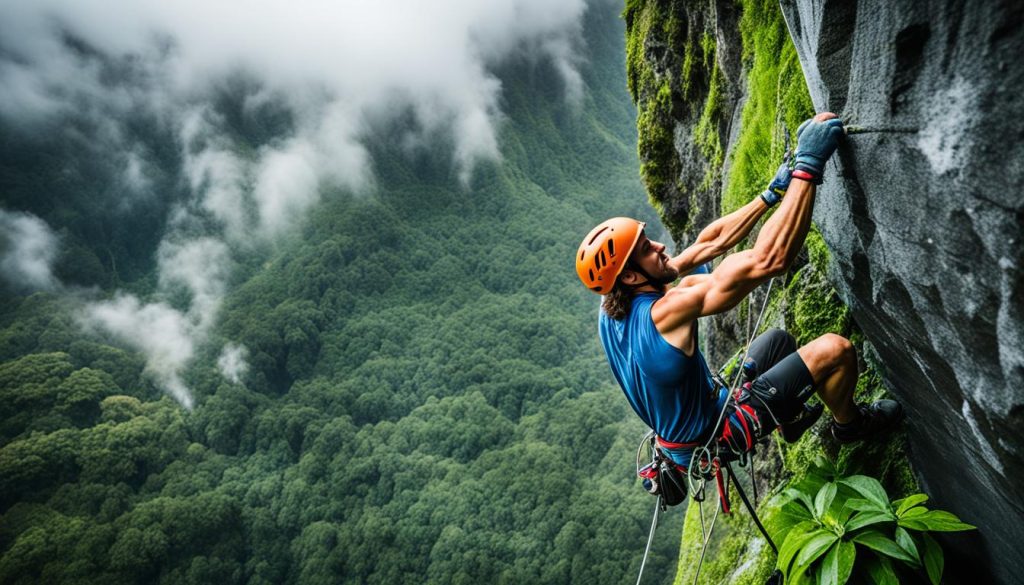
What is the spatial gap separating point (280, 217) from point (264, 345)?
181 ft

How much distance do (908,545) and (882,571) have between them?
20 cm

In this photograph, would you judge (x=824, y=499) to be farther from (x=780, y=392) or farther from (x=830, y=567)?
(x=780, y=392)

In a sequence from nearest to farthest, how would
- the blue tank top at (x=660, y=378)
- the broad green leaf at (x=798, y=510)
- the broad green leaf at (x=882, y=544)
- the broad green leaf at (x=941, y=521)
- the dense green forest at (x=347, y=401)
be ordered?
the broad green leaf at (x=941, y=521) < the broad green leaf at (x=882, y=544) < the blue tank top at (x=660, y=378) < the broad green leaf at (x=798, y=510) < the dense green forest at (x=347, y=401)

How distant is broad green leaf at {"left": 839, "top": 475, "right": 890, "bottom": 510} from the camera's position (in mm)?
3082

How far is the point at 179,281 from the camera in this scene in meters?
141

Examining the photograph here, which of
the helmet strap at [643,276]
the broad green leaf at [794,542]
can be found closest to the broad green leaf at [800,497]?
the broad green leaf at [794,542]

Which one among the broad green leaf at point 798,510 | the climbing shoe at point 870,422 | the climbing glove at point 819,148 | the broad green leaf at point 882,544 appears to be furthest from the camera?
the climbing shoe at point 870,422

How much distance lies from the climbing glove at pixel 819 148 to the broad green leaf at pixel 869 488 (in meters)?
1.82

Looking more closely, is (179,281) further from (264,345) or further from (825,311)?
(825,311)

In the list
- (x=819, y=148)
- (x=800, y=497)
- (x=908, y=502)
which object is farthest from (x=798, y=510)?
(x=819, y=148)

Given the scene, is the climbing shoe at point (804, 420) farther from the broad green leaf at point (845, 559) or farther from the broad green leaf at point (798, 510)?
the broad green leaf at point (845, 559)

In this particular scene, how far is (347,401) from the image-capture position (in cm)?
10512

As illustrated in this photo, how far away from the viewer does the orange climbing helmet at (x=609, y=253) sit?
10.5 ft

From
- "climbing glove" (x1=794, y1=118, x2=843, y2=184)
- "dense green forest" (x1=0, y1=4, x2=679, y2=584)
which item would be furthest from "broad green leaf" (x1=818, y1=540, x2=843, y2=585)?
"dense green forest" (x1=0, y1=4, x2=679, y2=584)
